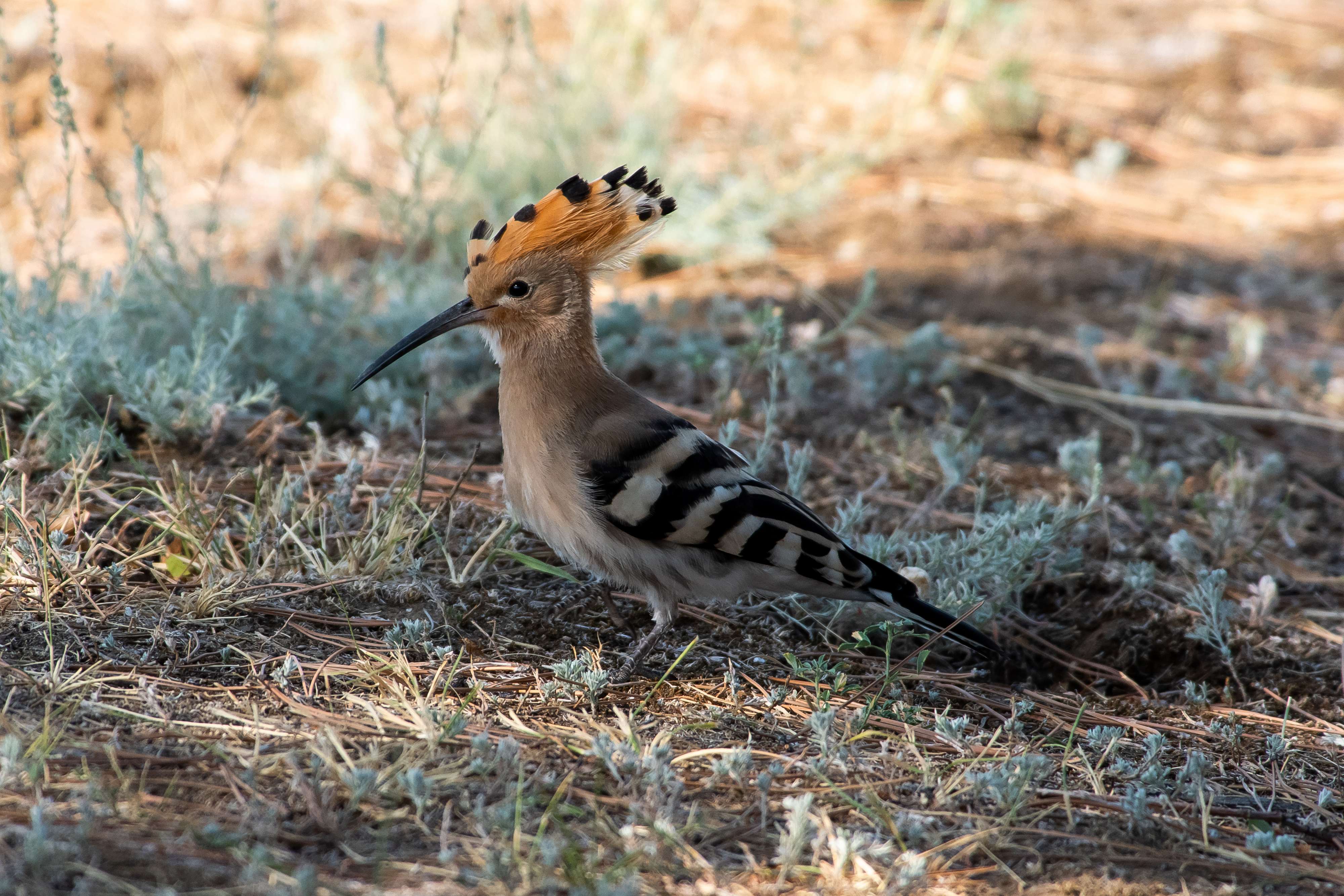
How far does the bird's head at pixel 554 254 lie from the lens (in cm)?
293

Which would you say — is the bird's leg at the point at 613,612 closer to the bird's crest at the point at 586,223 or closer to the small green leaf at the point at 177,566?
the bird's crest at the point at 586,223

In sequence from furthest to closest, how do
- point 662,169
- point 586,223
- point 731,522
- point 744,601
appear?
point 662,169 < point 744,601 < point 586,223 < point 731,522

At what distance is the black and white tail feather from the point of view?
2.69m

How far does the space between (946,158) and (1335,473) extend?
319 cm

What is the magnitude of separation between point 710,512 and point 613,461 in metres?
0.26

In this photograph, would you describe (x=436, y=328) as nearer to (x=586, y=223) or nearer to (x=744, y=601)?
(x=586, y=223)

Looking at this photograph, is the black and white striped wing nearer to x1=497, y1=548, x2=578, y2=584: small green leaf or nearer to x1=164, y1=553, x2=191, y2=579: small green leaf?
x1=497, y1=548, x2=578, y2=584: small green leaf

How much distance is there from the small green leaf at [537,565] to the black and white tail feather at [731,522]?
33 centimetres

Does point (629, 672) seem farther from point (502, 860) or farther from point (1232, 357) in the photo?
point (1232, 357)

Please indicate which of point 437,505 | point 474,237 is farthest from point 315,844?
point 474,237

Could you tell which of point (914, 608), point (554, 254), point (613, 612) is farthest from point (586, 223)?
point (914, 608)

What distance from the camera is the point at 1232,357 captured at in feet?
16.1

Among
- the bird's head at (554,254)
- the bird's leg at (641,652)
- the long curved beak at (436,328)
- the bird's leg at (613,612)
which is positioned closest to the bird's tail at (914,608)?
the bird's leg at (641,652)

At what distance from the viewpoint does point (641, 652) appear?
271 centimetres
